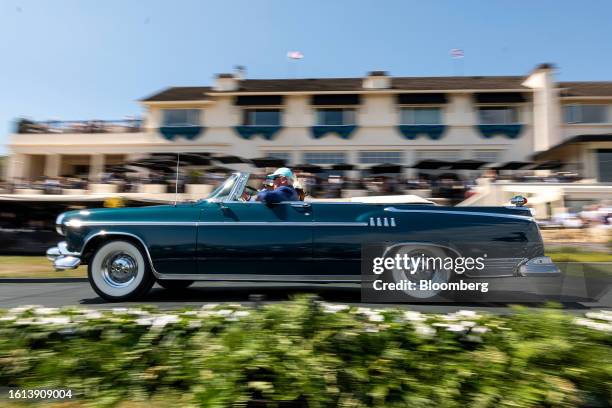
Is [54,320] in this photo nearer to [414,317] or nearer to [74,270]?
[414,317]

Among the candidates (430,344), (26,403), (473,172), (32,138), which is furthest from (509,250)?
(32,138)

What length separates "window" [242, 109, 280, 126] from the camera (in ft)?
92.8

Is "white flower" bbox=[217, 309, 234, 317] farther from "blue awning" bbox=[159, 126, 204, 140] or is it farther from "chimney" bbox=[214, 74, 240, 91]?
"chimney" bbox=[214, 74, 240, 91]

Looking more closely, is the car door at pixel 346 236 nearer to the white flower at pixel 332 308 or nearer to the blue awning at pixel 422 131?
the white flower at pixel 332 308

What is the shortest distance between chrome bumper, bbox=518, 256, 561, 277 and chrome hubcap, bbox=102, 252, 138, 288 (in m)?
4.13

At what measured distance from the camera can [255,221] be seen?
4895 millimetres

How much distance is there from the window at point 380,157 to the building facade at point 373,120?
0.06 metres

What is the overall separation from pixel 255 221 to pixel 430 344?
2830mm

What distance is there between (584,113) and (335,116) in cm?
1491

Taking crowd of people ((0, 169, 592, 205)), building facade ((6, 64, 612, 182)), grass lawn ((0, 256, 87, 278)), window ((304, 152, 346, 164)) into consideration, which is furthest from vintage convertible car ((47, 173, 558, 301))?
window ((304, 152, 346, 164))

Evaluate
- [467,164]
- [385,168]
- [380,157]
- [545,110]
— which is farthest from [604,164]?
[385,168]

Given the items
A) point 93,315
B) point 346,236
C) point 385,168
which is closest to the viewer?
point 93,315

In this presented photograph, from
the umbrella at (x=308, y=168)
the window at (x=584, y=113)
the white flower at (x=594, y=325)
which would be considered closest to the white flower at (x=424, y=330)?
→ the white flower at (x=594, y=325)

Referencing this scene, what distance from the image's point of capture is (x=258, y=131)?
91.5 ft
